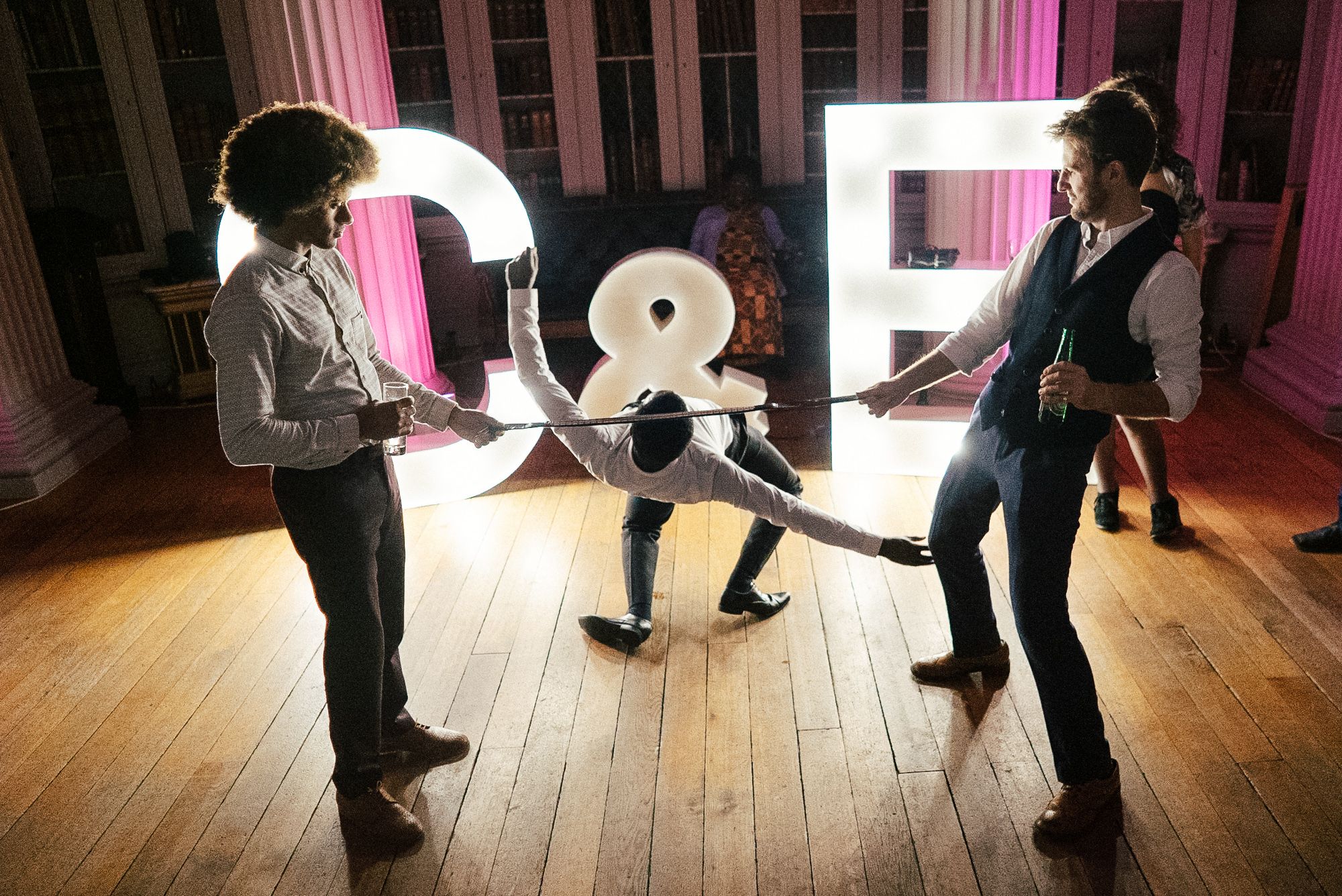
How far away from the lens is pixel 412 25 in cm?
681

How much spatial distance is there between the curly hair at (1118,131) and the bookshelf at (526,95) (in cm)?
537

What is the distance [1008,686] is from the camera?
286 centimetres

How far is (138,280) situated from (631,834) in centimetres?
520

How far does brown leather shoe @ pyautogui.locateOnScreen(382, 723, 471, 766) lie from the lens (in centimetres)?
270

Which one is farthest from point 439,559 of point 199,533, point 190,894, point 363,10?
point 363,10

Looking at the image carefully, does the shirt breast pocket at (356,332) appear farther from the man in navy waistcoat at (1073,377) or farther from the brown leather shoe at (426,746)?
the man in navy waistcoat at (1073,377)

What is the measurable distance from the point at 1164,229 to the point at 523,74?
15.8 ft

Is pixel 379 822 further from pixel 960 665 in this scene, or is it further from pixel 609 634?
pixel 960 665

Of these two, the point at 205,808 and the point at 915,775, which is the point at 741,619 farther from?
the point at 205,808

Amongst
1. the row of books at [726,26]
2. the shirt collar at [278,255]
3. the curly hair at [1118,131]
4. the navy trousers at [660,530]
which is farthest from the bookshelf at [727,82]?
the shirt collar at [278,255]

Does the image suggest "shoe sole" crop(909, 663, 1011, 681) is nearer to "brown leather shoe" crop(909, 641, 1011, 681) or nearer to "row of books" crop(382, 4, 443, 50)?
"brown leather shoe" crop(909, 641, 1011, 681)

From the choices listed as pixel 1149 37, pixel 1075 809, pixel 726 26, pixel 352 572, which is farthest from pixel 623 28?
pixel 1075 809

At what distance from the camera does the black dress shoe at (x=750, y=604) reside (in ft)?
10.8

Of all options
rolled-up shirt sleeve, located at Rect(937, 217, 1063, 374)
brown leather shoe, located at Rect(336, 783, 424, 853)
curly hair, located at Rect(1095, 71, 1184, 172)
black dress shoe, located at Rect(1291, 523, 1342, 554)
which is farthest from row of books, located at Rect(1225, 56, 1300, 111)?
brown leather shoe, located at Rect(336, 783, 424, 853)
